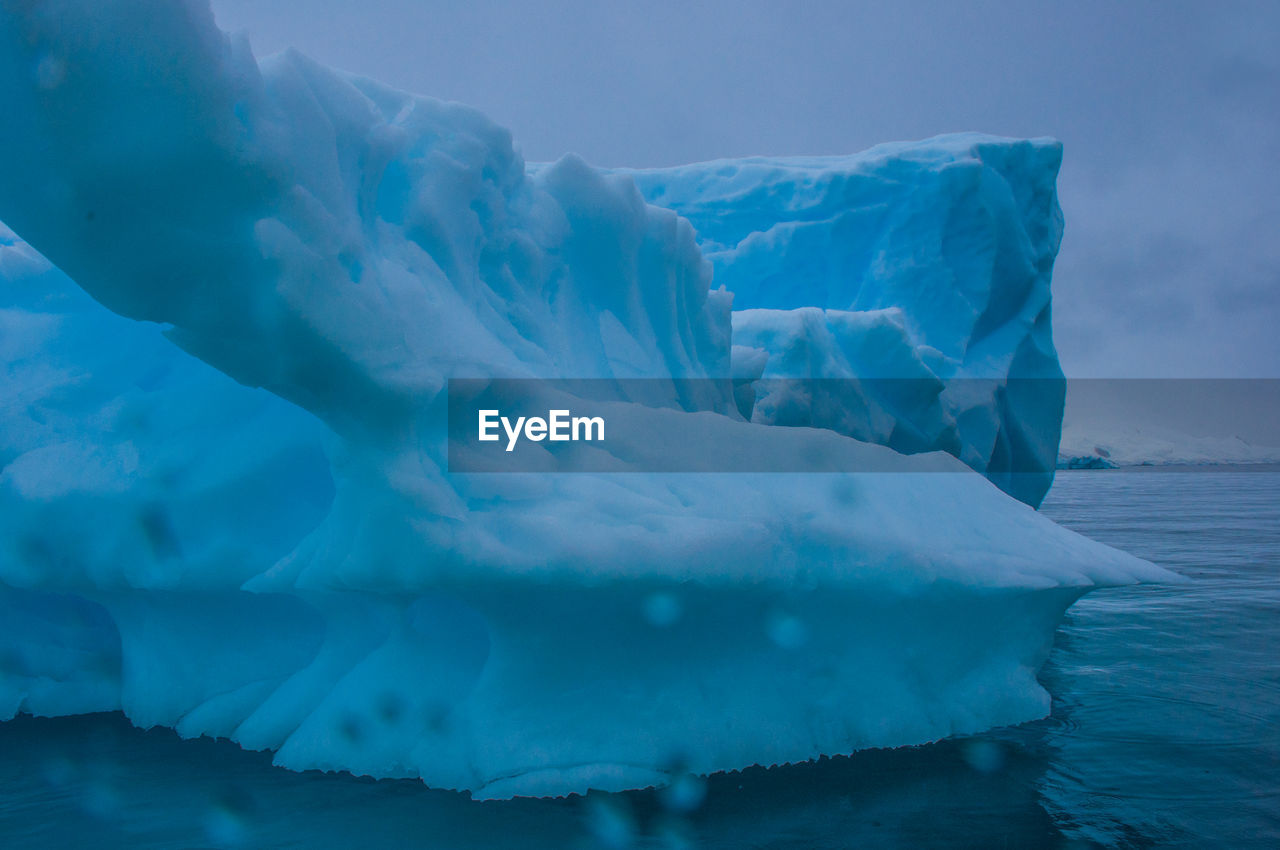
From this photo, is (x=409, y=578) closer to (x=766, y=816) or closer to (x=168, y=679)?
(x=766, y=816)

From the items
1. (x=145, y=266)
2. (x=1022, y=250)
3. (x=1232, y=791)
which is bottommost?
(x=1232, y=791)

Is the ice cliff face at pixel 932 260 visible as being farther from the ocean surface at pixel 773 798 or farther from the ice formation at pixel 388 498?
the ice formation at pixel 388 498

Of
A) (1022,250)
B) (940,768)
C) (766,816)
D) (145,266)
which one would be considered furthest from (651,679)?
(1022,250)

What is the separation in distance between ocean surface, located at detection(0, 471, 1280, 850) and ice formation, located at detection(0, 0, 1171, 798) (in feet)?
0.42

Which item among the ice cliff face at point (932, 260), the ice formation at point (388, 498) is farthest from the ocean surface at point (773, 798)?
the ice cliff face at point (932, 260)

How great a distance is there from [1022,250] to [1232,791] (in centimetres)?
883

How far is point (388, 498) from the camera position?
2.79 m

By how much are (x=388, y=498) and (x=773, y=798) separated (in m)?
1.68

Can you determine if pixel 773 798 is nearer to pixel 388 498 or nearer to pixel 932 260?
pixel 388 498

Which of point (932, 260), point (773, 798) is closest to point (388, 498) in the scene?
point (773, 798)

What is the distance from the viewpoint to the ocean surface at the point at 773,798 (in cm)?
262

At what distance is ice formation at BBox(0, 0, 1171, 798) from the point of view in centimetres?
244

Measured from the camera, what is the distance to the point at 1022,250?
422 inches

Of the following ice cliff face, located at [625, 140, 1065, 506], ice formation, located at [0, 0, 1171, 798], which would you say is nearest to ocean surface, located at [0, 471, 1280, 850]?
ice formation, located at [0, 0, 1171, 798]
